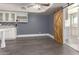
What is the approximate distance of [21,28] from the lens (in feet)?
37.8

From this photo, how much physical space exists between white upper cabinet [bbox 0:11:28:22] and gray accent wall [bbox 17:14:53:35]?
73cm

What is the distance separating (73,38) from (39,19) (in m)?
5.84

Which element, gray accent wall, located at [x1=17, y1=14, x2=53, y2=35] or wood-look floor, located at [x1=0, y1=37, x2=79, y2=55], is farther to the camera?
gray accent wall, located at [x1=17, y1=14, x2=53, y2=35]

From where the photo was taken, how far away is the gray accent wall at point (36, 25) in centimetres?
1164

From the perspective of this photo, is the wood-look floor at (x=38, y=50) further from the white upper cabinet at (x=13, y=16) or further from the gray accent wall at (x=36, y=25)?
the gray accent wall at (x=36, y=25)

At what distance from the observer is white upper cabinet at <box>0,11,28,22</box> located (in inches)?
386

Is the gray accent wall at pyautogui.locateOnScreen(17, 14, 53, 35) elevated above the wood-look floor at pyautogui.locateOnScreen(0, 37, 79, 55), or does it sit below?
above

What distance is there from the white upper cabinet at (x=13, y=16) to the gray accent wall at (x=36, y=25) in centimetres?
73

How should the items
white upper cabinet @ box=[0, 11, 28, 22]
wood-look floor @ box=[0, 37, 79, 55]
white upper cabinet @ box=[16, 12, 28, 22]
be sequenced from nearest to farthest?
wood-look floor @ box=[0, 37, 79, 55] → white upper cabinet @ box=[0, 11, 28, 22] → white upper cabinet @ box=[16, 12, 28, 22]

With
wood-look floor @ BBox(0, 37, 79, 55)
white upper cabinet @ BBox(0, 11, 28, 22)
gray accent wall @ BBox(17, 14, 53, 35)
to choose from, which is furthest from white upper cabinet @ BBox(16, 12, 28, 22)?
wood-look floor @ BBox(0, 37, 79, 55)

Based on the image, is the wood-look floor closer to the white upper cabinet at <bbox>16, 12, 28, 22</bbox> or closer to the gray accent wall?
the white upper cabinet at <bbox>16, 12, 28, 22</bbox>

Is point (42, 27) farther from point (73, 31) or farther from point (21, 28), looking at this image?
point (73, 31)
